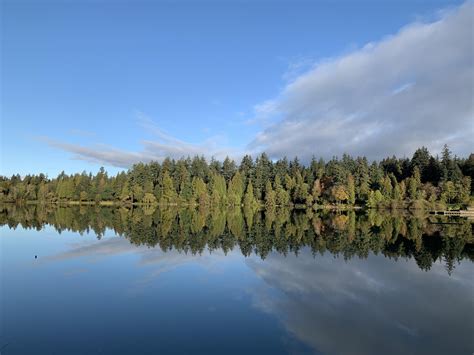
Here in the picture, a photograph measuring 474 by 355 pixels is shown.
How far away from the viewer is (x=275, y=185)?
369ft

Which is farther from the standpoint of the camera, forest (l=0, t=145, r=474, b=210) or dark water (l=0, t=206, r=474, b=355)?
forest (l=0, t=145, r=474, b=210)

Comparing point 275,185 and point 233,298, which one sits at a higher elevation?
point 275,185

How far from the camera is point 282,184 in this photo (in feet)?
391

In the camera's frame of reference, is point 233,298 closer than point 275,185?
Yes

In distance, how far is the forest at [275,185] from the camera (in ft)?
327

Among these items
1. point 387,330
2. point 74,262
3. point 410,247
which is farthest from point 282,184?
point 387,330

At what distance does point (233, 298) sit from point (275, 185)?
320 ft

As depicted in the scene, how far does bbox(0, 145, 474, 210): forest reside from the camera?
3927 inches

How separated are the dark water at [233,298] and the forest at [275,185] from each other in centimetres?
7396

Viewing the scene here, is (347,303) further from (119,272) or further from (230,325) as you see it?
(119,272)

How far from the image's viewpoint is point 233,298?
1590cm

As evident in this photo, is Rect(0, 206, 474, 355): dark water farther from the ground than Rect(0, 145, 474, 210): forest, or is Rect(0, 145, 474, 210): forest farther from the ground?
Rect(0, 145, 474, 210): forest

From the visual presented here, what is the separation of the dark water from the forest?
243ft

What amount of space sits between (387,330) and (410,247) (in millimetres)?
21102
